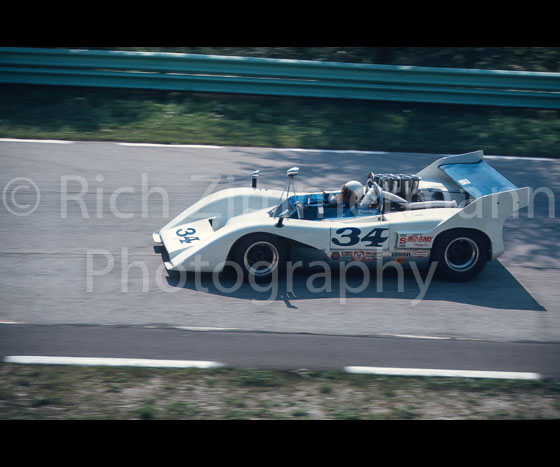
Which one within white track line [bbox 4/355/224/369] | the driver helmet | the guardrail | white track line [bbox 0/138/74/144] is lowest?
white track line [bbox 4/355/224/369]

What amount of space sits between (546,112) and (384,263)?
749cm

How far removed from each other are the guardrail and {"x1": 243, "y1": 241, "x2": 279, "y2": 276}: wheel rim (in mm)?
6612

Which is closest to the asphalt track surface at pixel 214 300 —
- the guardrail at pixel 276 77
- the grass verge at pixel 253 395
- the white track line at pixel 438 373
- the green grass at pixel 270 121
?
the white track line at pixel 438 373

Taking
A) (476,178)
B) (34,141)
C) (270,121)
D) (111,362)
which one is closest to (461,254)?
(476,178)

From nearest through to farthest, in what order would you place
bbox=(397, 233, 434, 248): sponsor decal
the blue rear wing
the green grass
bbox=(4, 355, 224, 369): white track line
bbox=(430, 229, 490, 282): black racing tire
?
bbox=(4, 355, 224, 369): white track line → bbox=(397, 233, 434, 248): sponsor decal → bbox=(430, 229, 490, 282): black racing tire → the blue rear wing → the green grass

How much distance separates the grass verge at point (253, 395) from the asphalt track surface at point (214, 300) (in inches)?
12.4

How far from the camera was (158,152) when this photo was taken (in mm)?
11945

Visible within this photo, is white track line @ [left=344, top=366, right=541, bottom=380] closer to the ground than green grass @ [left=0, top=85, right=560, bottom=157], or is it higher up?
closer to the ground

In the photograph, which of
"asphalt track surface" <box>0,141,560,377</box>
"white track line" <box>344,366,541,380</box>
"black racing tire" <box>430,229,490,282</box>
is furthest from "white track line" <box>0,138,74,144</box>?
"white track line" <box>344,366,541,380</box>

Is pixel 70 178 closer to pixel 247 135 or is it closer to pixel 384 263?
pixel 247 135

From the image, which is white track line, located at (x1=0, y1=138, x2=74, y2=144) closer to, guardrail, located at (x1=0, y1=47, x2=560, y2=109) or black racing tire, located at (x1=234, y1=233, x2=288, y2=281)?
guardrail, located at (x1=0, y1=47, x2=560, y2=109)

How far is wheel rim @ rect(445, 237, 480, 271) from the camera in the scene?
7984 mm

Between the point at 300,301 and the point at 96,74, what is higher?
the point at 96,74
